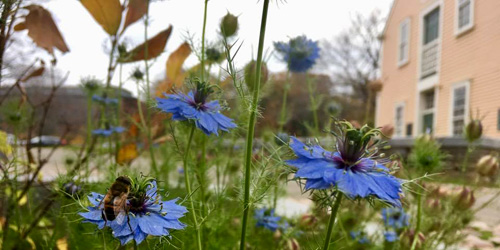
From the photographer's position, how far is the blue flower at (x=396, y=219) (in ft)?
4.32

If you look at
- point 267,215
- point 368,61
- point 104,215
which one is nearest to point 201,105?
point 104,215

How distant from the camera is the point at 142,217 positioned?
1.59ft

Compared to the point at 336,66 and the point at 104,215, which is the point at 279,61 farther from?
the point at 336,66

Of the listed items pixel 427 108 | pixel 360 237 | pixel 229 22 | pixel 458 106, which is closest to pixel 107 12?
pixel 229 22

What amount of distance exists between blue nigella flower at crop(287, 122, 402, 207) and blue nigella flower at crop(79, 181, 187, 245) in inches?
6.5

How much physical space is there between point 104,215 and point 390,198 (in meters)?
0.33

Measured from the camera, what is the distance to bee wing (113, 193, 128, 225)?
46cm

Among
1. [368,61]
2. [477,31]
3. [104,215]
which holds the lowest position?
[104,215]

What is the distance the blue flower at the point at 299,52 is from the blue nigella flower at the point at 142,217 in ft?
3.08

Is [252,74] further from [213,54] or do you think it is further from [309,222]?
[309,222]

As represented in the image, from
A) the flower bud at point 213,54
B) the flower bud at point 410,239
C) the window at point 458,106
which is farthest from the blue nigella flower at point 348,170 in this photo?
the window at point 458,106

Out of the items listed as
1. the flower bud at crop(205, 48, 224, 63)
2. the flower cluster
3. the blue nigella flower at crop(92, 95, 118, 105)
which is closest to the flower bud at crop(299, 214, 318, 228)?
the flower cluster

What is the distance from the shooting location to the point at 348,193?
423 mm

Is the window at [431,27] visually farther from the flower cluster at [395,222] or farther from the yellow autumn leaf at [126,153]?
the yellow autumn leaf at [126,153]
